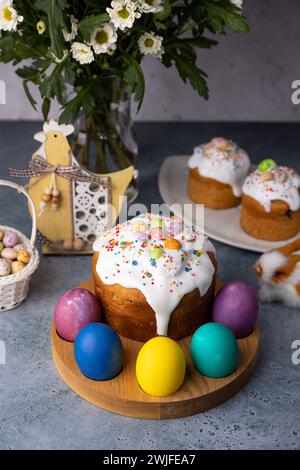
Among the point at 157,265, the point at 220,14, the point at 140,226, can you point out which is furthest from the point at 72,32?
the point at 157,265

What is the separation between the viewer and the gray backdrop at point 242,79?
237cm

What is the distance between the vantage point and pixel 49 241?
1.86m

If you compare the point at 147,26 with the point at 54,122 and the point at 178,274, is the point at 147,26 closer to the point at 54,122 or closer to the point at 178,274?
the point at 54,122

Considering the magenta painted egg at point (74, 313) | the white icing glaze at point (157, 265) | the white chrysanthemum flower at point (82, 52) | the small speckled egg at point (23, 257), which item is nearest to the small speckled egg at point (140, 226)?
the white icing glaze at point (157, 265)

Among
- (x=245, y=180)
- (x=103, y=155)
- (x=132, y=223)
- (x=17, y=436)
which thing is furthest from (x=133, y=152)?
(x=17, y=436)

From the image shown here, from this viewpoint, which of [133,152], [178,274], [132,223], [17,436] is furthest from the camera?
[133,152]

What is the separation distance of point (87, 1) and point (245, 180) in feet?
2.33

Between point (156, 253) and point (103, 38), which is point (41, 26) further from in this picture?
point (156, 253)

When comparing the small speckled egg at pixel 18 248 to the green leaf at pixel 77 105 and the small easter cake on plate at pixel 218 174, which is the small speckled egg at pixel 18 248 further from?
the small easter cake on plate at pixel 218 174

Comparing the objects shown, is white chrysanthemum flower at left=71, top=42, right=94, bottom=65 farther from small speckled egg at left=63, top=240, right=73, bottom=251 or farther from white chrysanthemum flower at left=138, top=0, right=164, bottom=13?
small speckled egg at left=63, top=240, right=73, bottom=251

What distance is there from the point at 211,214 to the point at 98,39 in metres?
0.68

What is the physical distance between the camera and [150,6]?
151cm

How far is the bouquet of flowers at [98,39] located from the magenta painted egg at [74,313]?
481 mm

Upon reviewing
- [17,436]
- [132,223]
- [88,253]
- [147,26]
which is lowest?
[17,436]
